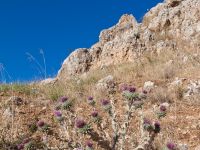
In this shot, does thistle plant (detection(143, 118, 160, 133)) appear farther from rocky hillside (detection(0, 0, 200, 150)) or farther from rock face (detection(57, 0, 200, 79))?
rock face (detection(57, 0, 200, 79))

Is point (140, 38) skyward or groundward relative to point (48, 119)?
skyward

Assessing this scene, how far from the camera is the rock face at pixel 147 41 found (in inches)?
718

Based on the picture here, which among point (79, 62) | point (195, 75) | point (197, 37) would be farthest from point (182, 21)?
point (195, 75)

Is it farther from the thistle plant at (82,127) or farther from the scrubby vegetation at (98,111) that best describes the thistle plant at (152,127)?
the thistle plant at (82,127)

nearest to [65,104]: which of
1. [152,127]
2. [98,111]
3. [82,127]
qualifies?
[82,127]

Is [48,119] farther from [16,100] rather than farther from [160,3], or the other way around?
[160,3]

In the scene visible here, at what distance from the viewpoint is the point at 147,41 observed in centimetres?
1909

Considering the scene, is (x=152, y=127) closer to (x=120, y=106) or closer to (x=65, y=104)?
(x=65, y=104)

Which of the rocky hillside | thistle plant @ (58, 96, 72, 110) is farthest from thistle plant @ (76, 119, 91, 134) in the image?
thistle plant @ (58, 96, 72, 110)

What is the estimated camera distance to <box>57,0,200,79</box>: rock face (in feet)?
59.8

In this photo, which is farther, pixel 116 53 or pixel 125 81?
pixel 116 53

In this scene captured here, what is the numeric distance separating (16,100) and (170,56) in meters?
7.51

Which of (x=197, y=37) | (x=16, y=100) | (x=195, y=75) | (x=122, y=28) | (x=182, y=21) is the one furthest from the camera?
(x=122, y=28)

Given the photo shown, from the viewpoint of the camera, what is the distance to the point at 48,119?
8.16 m
